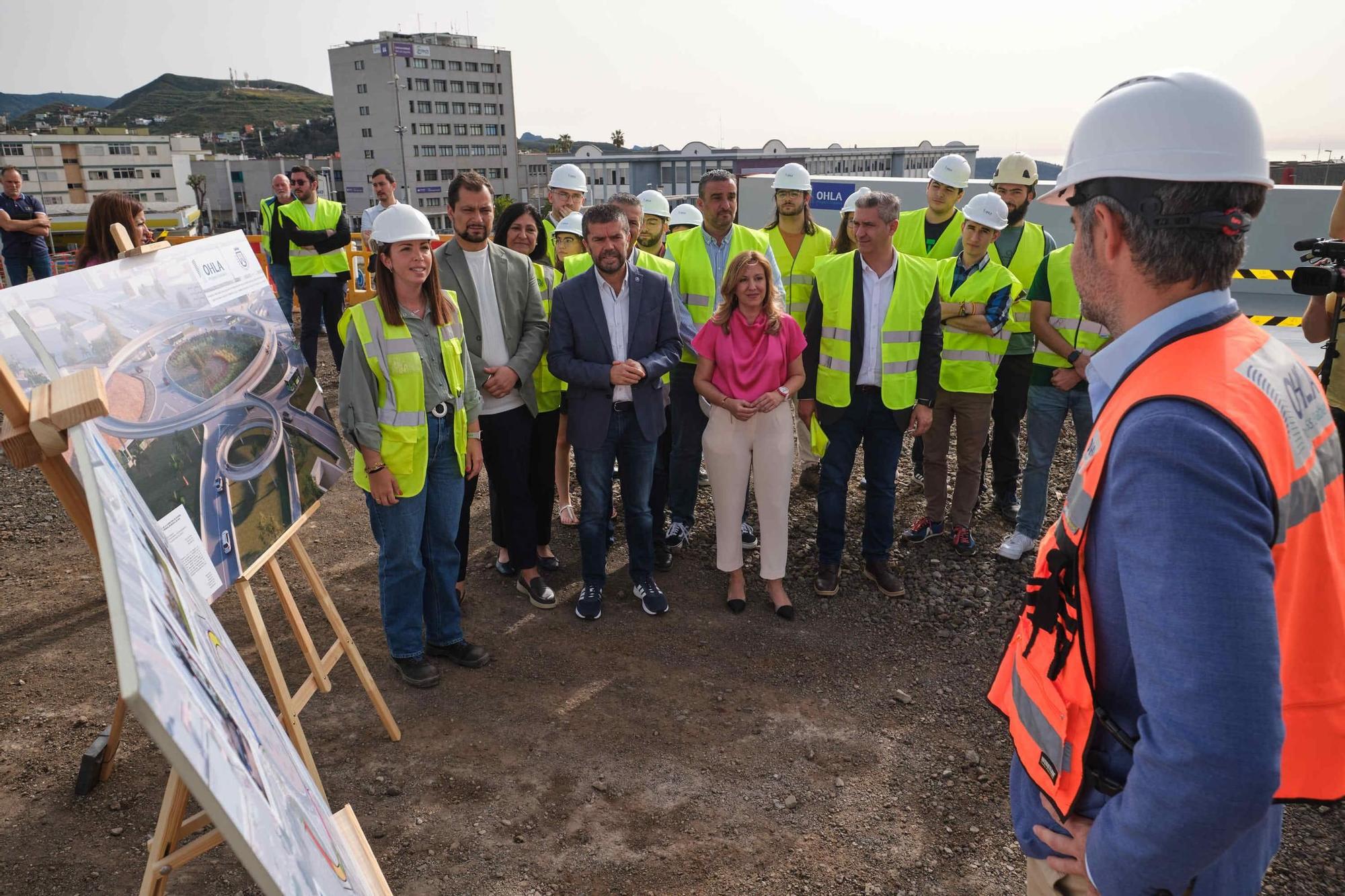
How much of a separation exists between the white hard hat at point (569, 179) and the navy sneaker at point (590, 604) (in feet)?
9.98

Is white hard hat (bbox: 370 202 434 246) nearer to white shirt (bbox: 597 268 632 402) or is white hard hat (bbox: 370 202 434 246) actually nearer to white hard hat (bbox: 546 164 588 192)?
white shirt (bbox: 597 268 632 402)

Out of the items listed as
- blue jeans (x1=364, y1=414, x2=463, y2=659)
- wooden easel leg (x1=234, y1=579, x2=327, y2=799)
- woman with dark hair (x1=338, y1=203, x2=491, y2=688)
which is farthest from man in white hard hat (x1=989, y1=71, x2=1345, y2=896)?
blue jeans (x1=364, y1=414, x2=463, y2=659)

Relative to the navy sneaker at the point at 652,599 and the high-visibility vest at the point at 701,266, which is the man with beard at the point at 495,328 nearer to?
the navy sneaker at the point at 652,599

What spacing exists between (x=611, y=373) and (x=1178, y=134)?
3315mm

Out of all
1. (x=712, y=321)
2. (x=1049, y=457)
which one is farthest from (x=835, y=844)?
(x=1049, y=457)

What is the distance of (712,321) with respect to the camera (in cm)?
448

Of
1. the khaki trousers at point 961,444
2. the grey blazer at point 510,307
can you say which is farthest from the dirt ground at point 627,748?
the grey blazer at point 510,307

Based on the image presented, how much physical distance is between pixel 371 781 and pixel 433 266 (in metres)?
2.18

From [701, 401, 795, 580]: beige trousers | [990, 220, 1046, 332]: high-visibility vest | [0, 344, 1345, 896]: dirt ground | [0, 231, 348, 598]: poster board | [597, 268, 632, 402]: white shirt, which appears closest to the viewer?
[0, 231, 348, 598]: poster board

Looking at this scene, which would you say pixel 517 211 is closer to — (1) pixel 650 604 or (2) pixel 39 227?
(1) pixel 650 604

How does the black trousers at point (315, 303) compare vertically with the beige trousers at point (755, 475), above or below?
above

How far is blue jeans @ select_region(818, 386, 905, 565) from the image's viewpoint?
A: 4.59 meters

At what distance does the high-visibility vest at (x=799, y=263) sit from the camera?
5.56 metres

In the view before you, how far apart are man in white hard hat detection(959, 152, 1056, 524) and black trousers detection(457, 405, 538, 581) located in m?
2.98
